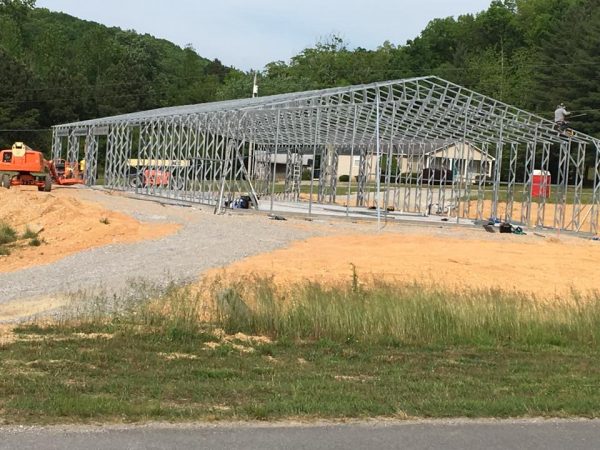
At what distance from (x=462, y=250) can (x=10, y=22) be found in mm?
97291

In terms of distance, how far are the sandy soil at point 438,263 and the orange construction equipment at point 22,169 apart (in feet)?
66.1

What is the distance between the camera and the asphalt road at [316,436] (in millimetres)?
5246

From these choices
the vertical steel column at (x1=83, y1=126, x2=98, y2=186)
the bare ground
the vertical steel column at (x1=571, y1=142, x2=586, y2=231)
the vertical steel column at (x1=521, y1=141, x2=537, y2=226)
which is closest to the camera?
the bare ground

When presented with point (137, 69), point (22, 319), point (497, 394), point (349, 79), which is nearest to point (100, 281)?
point (22, 319)

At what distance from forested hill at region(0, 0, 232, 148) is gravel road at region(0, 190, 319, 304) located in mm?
53429

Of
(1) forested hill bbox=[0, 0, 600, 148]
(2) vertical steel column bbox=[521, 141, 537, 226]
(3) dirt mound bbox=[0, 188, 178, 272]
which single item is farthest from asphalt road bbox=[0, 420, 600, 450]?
(1) forested hill bbox=[0, 0, 600, 148]

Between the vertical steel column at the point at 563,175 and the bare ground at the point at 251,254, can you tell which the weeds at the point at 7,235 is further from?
the vertical steel column at the point at 563,175

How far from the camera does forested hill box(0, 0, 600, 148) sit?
235 feet

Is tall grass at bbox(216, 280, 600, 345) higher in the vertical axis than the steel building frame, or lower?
lower

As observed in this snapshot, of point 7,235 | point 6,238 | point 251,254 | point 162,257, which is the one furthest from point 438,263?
point 7,235

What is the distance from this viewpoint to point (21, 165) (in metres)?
37.5

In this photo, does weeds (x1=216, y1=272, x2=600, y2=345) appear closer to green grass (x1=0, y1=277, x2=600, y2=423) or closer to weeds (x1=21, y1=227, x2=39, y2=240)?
green grass (x1=0, y1=277, x2=600, y2=423)

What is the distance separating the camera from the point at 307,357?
8617 millimetres

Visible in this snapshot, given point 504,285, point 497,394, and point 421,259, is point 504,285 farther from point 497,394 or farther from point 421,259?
point 497,394
